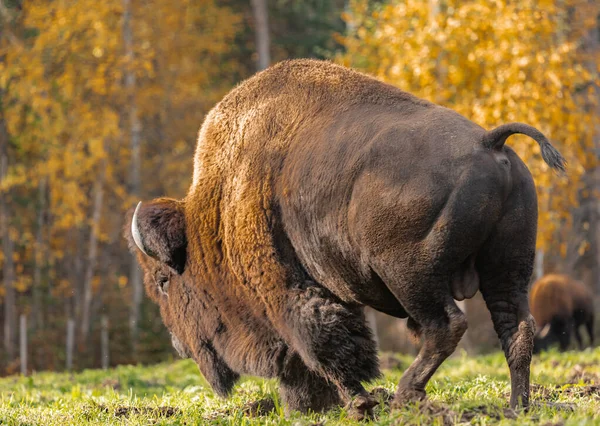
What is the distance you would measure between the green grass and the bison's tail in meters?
1.39

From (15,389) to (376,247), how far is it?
5.54m

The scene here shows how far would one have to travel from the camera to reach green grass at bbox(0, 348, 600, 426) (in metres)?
4.62

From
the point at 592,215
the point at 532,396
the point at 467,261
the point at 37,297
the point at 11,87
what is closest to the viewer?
the point at 467,261

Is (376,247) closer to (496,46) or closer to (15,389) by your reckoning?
(15,389)

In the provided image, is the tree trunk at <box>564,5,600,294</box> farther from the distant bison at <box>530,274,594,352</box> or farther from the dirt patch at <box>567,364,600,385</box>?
the dirt patch at <box>567,364,600,385</box>

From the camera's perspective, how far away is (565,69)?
14883 mm

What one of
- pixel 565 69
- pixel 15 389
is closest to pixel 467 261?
pixel 15 389

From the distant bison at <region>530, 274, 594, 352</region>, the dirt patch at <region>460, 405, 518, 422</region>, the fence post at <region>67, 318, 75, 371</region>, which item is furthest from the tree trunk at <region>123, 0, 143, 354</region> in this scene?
the dirt patch at <region>460, 405, 518, 422</region>

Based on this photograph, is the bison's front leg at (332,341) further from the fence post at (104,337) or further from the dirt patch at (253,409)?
the fence post at (104,337)

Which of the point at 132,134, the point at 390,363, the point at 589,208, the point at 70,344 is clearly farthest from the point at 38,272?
the point at 589,208

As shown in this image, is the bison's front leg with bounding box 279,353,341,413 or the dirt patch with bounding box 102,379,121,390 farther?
the dirt patch with bounding box 102,379,121,390

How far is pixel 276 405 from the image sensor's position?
6082 mm

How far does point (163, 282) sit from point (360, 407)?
7.53 feet

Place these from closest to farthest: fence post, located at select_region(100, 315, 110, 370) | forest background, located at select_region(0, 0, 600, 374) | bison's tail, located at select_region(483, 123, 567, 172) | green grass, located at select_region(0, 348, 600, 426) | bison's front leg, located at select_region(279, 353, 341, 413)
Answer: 1. green grass, located at select_region(0, 348, 600, 426)
2. bison's tail, located at select_region(483, 123, 567, 172)
3. bison's front leg, located at select_region(279, 353, 341, 413)
4. forest background, located at select_region(0, 0, 600, 374)
5. fence post, located at select_region(100, 315, 110, 370)
